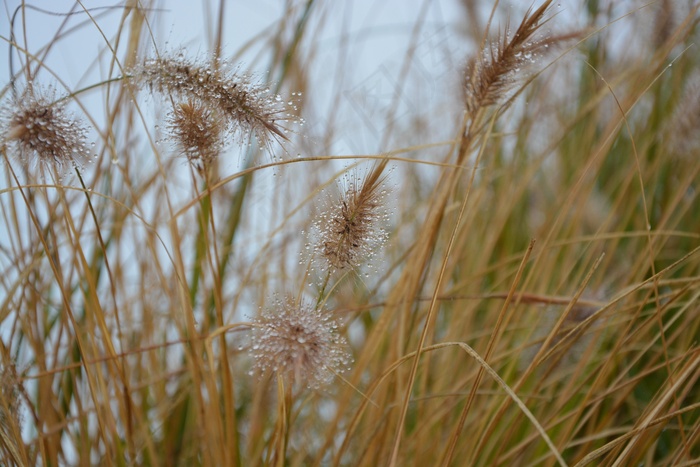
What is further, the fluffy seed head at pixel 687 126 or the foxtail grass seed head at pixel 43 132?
the fluffy seed head at pixel 687 126

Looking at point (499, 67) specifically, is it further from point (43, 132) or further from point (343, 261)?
point (43, 132)

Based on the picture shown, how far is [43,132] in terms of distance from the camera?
41 centimetres

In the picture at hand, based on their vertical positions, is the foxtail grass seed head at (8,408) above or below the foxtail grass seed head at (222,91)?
below

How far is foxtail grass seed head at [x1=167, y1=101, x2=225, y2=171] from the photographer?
415 mm

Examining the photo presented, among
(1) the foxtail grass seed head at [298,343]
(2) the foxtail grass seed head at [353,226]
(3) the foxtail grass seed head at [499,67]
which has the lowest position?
(1) the foxtail grass seed head at [298,343]

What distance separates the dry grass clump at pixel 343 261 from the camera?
16.8 inches

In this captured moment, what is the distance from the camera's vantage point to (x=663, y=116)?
1.05 metres

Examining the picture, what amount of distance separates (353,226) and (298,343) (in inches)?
3.5

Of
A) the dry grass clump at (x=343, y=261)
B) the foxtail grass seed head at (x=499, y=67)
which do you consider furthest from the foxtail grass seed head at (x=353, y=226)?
the foxtail grass seed head at (x=499, y=67)

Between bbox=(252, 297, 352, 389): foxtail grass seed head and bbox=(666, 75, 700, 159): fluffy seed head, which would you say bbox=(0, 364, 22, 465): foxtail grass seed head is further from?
bbox=(666, 75, 700, 159): fluffy seed head

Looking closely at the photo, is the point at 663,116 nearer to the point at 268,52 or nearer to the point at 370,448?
the point at 268,52

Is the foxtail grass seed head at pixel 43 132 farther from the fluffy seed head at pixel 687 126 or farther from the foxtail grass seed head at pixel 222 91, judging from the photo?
the fluffy seed head at pixel 687 126

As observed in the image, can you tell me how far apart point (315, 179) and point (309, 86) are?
0.16m

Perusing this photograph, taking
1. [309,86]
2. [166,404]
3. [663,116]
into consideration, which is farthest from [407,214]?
[663,116]
